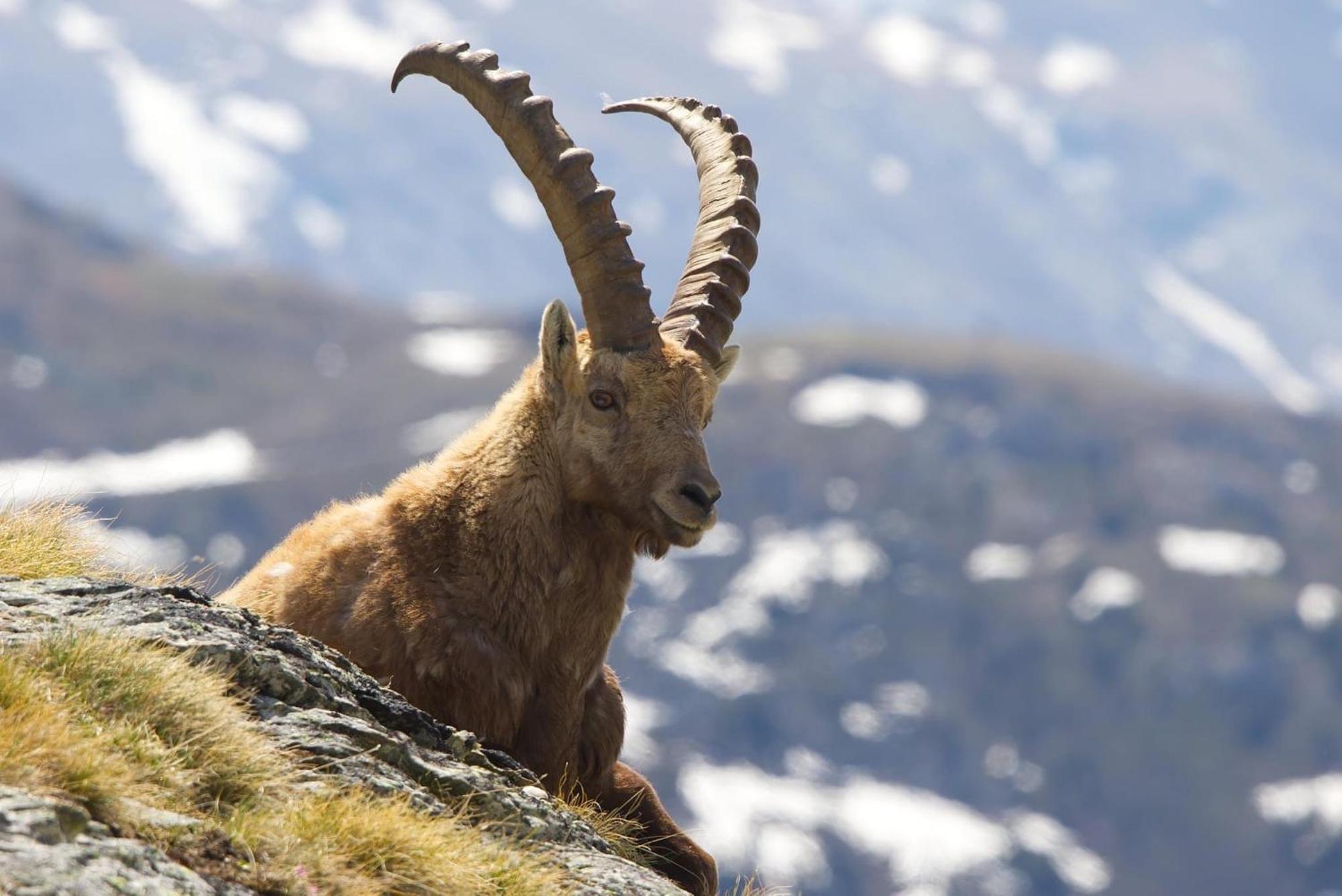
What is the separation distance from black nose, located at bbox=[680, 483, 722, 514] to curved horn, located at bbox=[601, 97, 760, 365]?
5.88 feet

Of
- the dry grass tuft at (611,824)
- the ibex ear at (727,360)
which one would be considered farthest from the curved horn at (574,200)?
the dry grass tuft at (611,824)

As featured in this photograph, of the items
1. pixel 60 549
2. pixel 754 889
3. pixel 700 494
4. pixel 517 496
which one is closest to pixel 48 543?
pixel 60 549

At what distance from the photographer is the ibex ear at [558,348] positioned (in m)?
13.8

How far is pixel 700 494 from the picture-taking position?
13.1 metres

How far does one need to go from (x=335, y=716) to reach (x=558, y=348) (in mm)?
4291

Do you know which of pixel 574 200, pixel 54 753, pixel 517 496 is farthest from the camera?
pixel 574 200

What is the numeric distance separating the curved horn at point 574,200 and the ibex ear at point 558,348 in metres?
0.21

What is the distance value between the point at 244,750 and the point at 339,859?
91 cm

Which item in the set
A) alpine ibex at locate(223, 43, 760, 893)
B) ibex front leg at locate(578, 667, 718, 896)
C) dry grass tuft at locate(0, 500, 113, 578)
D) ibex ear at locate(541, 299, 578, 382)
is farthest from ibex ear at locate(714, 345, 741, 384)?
dry grass tuft at locate(0, 500, 113, 578)

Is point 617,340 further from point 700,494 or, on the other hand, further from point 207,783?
point 207,783

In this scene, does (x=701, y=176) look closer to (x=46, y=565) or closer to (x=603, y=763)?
(x=603, y=763)

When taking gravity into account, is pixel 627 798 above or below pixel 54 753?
above

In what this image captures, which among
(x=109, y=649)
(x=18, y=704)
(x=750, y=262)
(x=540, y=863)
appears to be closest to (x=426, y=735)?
(x=540, y=863)

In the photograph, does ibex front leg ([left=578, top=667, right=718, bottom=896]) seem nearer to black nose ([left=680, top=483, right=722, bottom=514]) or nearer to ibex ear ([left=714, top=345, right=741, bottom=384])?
black nose ([left=680, top=483, right=722, bottom=514])
